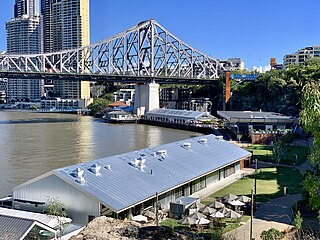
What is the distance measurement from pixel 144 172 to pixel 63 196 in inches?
164

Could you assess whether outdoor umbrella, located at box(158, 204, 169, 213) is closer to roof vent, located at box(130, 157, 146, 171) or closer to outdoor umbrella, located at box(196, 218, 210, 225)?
roof vent, located at box(130, 157, 146, 171)

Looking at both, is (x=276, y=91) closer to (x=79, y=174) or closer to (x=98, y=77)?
(x=98, y=77)

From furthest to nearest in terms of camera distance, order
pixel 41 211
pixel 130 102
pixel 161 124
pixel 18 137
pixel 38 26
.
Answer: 1. pixel 38 26
2. pixel 130 102
3. pixel 161 124
4. pixel 18 137
5. pixel 41 211

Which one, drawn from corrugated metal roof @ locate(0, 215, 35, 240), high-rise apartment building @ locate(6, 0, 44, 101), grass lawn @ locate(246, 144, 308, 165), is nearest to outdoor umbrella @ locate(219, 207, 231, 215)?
corrugated metal roof @ locate(0, 215, 35, 240)

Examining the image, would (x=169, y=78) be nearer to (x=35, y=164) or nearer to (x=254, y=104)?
(x=254, y=104)

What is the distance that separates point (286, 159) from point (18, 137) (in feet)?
93.9

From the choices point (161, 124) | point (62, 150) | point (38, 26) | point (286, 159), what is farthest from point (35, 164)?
point (38, 26)

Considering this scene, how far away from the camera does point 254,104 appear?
7281 centimetres

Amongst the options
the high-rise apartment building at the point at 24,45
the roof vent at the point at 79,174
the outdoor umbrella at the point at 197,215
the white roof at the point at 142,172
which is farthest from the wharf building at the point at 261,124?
the high-rise apartment building at the point at 24,45

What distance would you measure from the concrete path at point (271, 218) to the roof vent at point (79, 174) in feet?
18.8

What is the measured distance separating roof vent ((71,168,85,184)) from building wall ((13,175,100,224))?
0.43m

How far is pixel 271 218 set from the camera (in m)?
18.2

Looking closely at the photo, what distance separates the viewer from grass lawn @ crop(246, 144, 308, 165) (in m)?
32.6

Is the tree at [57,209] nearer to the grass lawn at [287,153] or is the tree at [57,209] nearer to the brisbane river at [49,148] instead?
the brisbane river at [49,148]
